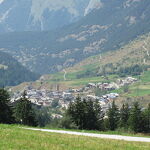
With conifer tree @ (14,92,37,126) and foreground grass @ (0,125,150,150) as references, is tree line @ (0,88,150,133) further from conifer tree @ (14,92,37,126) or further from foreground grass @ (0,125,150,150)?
foreground grass @ (0,125,150,150)

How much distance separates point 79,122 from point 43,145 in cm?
4140

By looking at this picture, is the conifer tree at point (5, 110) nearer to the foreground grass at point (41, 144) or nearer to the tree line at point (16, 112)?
the tree line at point (16, 112)

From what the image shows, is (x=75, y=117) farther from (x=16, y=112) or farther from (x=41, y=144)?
(x=41, y=144)

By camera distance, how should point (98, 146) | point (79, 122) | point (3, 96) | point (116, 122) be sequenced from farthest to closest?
Answer: point (116, 122), point (3, 96), point (79, 122), point (98, 146)

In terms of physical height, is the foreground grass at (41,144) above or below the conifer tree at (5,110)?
below

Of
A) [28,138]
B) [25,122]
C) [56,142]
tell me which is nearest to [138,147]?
[56,142]

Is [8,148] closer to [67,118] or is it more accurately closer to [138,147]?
[138,147]

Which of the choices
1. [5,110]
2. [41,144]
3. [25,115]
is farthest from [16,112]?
[41,144]

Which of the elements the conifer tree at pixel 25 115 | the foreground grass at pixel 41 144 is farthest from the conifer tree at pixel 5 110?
the foreground grass at pixel 41 144

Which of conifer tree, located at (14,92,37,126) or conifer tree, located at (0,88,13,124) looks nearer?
conifer tree, located at (0,88,13,124)

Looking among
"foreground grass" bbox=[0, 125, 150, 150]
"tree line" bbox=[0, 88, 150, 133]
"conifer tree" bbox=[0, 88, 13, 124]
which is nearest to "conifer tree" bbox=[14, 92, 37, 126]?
"tree line" bbox=[0, 88, 150, 133]

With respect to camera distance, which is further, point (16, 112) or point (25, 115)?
point (16, 112)

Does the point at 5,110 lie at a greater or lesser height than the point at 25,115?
greater

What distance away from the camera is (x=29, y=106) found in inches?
3142
